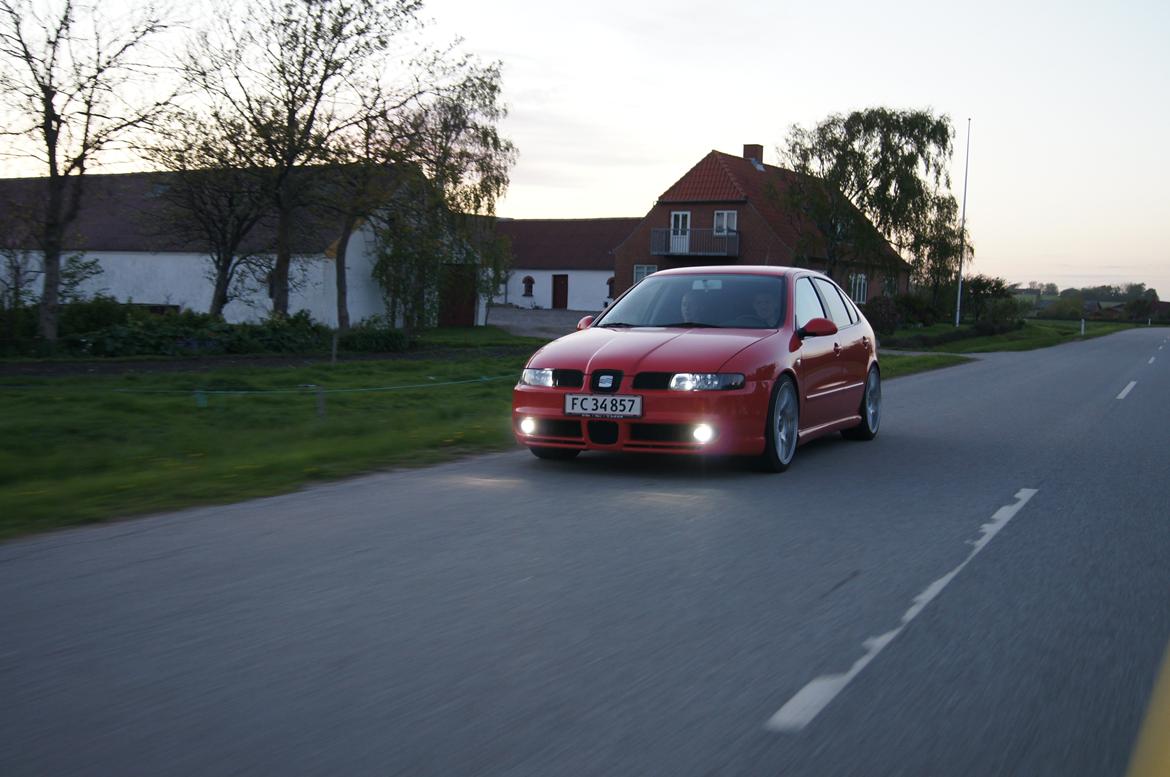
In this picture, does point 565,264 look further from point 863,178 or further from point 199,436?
point 199,436

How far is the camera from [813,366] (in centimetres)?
975

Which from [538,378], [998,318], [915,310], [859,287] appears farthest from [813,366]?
[915,310]

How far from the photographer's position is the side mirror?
945 cm

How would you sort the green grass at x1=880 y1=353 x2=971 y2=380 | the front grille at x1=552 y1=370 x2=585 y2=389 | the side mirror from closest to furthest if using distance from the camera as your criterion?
1. the front grille at x1=552 y1=370 x2=585 y2=389
2. the side mirror
3. the green grass at x1=880 y1=353 x2=971 y2=380

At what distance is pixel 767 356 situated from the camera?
8844 mm

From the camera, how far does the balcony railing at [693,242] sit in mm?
58750

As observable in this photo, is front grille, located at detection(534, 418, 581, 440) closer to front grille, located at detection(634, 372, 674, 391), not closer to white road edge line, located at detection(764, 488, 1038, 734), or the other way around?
front grille, located at detection(634, 372, 674, 391)

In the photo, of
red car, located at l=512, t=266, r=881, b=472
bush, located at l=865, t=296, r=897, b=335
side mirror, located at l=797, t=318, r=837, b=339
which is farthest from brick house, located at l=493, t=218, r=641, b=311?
side mirror, located at l=797, t=318, r=837, b=339

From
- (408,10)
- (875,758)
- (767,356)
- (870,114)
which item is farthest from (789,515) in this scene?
(870,114)

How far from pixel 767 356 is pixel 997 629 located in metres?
4.37

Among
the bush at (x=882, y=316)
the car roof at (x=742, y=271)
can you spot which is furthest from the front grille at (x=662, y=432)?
the bush at (x=882, y=316)

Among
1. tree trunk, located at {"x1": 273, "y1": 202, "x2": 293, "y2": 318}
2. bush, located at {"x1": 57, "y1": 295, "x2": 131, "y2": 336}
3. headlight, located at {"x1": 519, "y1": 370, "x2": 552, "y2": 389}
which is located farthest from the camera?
tree trunk, located at {"x1": 273, "y1": 202, "x2": 293, "y2": 318}

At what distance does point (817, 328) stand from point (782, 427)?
97 centimetres

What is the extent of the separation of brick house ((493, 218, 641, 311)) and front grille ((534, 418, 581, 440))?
6686 cm
